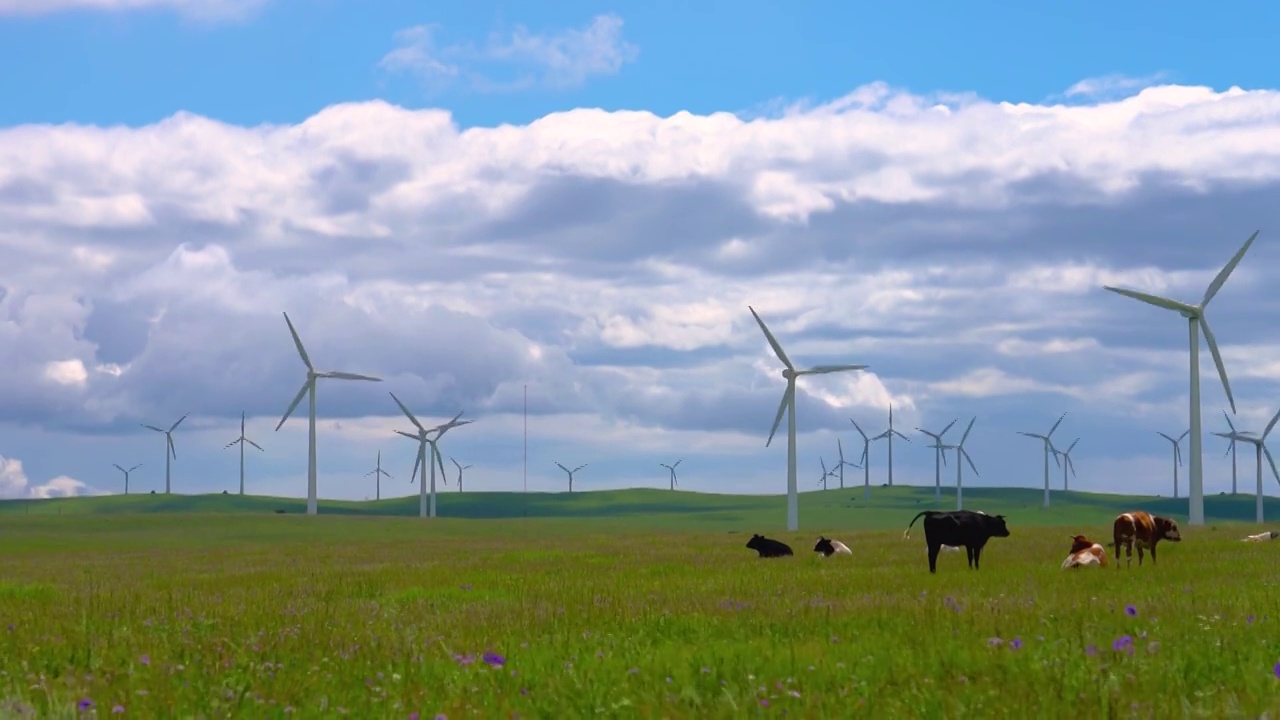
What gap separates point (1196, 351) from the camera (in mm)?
71188

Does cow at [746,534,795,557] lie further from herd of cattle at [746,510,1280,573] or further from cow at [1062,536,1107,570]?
cow at [1062,536,1107,570]

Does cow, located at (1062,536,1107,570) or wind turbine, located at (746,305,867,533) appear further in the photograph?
wind turbine, located at (746,305,867,533)

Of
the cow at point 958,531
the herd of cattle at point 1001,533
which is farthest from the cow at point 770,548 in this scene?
the cow at point 958,531

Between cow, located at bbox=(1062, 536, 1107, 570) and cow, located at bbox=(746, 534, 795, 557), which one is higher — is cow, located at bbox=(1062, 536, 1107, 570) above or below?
above

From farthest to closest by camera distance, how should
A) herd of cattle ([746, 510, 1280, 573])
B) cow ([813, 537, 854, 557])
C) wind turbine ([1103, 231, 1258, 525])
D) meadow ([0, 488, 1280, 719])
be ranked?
1. wind turbine ([1103, 231, 1258, 525])
2. cow ([813, 537, 854, 557])
3. herd of cattle ([746, 510, 1280, 573])
4. meadow ([0, 488, 1280, 719])

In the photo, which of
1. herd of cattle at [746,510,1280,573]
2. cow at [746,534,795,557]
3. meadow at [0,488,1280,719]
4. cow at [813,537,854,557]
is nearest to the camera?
meadow at [0,488,1280,719]

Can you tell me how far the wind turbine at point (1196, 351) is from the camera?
7044cm

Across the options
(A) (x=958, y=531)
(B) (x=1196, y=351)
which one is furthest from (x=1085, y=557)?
(B) (x=1196, y=351)

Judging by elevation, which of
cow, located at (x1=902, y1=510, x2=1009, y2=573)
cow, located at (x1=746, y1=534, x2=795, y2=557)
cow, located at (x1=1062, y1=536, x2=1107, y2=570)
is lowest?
cow, located at (x1=746, y1=534, x2=795, y2=557)

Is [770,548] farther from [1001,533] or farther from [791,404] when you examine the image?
[791,404]

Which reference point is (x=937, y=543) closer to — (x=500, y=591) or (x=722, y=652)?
(x=500, y=591)

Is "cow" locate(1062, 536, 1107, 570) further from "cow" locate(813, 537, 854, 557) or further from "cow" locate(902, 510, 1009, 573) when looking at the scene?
"cow" locate(813, 537, 854, 557)

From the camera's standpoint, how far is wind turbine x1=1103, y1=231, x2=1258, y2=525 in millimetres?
70438

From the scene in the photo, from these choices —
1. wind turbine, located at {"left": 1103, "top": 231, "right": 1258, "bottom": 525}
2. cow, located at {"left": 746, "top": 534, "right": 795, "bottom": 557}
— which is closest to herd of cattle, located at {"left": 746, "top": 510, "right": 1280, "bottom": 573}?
cow, located at {"left": 746, "top": 534, "right": 795, "bottom": 557}
